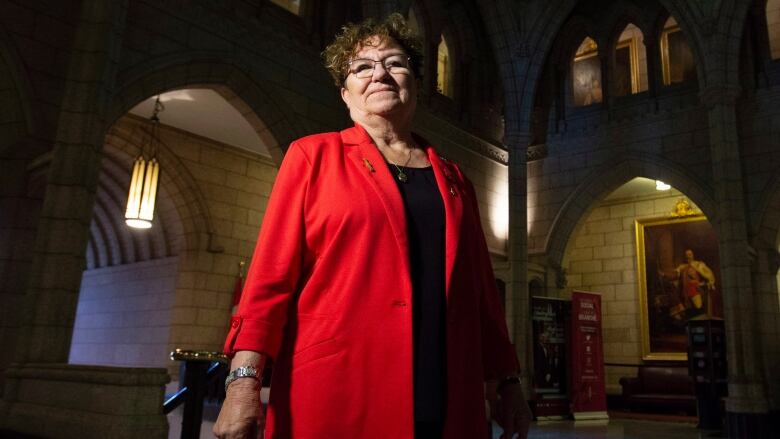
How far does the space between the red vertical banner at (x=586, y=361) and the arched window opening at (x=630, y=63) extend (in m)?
4.93

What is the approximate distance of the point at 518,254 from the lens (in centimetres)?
1070

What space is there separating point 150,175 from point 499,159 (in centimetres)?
787

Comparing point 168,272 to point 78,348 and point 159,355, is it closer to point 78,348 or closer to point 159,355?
point 159,355

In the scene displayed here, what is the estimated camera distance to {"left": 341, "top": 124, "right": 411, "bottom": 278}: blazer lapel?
125 cm

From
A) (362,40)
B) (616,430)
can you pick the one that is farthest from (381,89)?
(616,430)

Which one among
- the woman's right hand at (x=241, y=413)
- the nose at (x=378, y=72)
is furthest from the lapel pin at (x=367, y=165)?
the woman's right hand at (x=241, y=413)

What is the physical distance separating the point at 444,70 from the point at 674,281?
6.87 meters

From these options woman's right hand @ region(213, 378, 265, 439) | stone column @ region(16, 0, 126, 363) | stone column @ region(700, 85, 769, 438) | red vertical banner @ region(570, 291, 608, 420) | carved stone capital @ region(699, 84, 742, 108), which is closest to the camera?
woman's right hand @ region(213, 378, 265, 439)

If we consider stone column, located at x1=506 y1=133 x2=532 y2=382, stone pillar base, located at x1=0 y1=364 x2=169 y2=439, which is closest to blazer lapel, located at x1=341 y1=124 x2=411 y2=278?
stone pillar base, located at x1=0 y1=364 x2=169 y2=439

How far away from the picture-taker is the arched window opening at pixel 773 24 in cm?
1127

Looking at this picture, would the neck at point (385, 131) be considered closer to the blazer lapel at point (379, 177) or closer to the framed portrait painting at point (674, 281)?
the blazer lapel at point (379, 177)

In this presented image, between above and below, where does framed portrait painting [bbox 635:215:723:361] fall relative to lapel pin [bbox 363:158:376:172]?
above

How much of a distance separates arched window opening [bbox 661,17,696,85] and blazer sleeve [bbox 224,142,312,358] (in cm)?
1257

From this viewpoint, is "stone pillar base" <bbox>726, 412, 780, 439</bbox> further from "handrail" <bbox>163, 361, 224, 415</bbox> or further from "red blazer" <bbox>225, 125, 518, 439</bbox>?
"red blazer" <bbox>225, 125, 518, 439</bbox>
